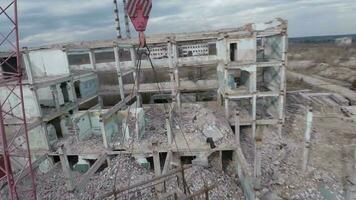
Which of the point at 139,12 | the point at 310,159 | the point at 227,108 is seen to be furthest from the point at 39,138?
the point at 310,159

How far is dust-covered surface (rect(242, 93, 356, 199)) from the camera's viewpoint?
56.9ft

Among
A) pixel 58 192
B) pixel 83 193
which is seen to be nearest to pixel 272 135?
pixel 83 193

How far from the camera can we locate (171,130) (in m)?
19.9

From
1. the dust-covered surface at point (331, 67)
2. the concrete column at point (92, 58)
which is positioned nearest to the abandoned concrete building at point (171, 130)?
the concrete column at point (92, 58)

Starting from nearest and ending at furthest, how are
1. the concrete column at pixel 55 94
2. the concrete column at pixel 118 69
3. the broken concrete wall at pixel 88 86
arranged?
the concrete column at pixel 55 94
the broken concrete wall at pixel 88 86
the concrete column at pixel 118 69

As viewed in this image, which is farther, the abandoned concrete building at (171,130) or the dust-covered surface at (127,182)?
the abandoned concrete building at (171,130)

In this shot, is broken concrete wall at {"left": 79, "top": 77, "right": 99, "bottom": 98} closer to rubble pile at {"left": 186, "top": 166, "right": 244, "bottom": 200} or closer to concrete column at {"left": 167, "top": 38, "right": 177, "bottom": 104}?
concrete column at {"left": 167, "top": 38, "right": 177, "bottom": 104}

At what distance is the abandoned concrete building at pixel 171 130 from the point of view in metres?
17.4

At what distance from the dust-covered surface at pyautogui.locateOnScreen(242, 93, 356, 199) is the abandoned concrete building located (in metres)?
0.09

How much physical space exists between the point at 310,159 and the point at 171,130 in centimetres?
1103

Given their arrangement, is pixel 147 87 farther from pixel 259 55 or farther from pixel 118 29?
pixel 118 29

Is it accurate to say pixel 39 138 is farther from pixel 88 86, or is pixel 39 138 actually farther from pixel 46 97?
pixel 88 86

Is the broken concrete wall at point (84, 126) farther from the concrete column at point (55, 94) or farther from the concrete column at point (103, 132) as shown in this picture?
the concrete column at point (55, 94)

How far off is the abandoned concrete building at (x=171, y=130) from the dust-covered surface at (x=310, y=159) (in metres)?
0.09
